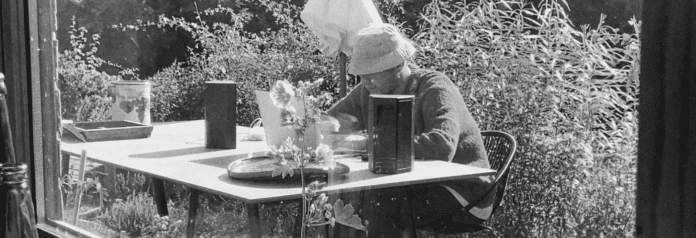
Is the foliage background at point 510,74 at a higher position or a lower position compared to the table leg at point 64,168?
higher

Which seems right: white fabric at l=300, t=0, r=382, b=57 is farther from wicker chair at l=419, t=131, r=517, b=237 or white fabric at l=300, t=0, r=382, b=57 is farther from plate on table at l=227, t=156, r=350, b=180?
wicker chair at l=419, t=131, r=517, b=237

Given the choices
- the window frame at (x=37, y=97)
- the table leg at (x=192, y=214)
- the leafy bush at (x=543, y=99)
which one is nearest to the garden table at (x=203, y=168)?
the table leg at (x=192, y=214)

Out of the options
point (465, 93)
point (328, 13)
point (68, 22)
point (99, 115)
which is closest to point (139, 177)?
point (99, 115)

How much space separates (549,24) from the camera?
192 centimetres

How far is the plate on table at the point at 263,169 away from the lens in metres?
1.83

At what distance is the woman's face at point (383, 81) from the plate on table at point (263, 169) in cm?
20

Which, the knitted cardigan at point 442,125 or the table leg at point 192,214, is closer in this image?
the knitted cardigan at point 442,125

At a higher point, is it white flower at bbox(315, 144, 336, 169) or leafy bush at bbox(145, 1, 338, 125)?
leafy bush at bbox(145, 1, 338, 125)

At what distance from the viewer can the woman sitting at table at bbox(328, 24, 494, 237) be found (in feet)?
6.27

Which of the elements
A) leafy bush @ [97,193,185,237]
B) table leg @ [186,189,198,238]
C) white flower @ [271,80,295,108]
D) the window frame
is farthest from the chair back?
the window frame

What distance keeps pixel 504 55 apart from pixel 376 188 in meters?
0.74

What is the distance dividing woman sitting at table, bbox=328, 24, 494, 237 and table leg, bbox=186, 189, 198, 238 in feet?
2.06

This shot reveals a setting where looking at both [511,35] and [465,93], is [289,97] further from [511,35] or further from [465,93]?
[511,35]

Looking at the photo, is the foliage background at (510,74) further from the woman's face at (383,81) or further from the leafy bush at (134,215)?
the leafy bush at (134,215)
